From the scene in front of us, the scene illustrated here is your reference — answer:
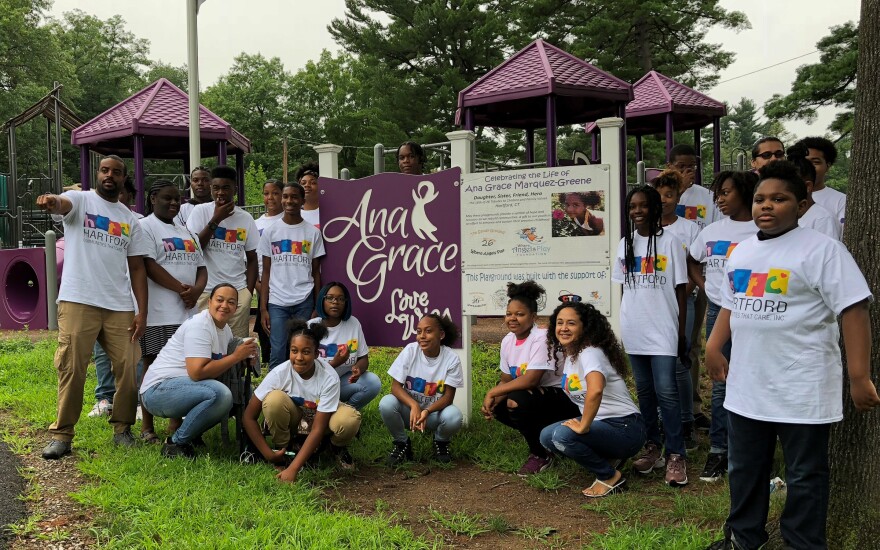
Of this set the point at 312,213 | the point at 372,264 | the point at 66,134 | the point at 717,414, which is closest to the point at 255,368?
the point at 372,264

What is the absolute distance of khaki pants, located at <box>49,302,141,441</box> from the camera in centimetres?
480

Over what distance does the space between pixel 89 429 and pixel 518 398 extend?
127 inches

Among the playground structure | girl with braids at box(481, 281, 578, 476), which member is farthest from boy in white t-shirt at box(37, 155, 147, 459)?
the playground structure

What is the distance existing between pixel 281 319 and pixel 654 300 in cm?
282

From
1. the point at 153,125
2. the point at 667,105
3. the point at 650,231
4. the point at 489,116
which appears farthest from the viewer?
the point at 667,105

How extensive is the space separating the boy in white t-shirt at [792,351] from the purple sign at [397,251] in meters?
2.87

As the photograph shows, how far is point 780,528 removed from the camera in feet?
10.1

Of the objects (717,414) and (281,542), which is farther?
(717,414)

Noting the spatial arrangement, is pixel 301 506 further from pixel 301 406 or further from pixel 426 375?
pixel 426 375

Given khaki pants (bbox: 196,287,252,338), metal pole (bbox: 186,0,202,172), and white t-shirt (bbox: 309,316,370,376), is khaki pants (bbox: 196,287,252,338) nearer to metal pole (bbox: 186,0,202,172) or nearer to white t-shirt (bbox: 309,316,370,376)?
white t-shirt (bbox: 309,316,370,376)

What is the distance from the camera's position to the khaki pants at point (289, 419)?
466 cm

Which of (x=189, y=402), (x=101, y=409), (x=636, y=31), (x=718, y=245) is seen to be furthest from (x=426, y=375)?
(x=636, y=31)

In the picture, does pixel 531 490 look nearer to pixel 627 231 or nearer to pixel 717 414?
pixel 717 414

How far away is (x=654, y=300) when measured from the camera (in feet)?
14.7
